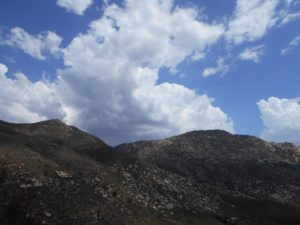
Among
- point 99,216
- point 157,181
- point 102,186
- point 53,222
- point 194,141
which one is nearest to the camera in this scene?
point 53,222

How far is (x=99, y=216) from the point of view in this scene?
87.7ft

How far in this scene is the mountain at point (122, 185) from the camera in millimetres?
26531

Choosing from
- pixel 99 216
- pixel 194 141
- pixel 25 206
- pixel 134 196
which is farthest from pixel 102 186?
pixel 194 141

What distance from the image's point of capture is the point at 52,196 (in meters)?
27.3

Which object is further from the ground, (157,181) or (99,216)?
(157,181)

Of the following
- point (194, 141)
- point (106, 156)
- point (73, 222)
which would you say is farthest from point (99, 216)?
point (194, 141)

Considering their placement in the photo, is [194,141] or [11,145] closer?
[11,145]

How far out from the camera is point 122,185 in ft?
115

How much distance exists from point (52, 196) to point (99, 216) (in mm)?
3429

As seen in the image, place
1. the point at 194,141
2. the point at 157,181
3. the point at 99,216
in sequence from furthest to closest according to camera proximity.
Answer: the point at 194,141 < the point at 157,181 < the point at 99,216

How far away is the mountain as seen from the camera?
1045 inches

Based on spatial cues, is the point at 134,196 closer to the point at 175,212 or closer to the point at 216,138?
the point at 175,212

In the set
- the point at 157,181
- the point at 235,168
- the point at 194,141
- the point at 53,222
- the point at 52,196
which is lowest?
the point at 53,222

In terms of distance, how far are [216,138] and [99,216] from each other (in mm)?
52867
